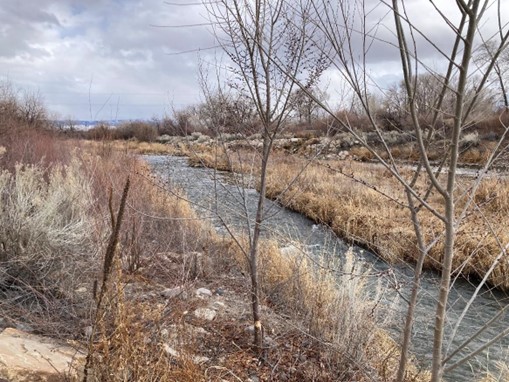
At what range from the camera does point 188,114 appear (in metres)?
3.66

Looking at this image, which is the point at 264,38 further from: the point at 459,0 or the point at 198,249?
the point at 198,249

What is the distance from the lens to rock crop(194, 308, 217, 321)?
11.1 ft

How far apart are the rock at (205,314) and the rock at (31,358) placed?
1.04 meters

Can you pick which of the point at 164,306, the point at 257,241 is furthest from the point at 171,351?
the point at 257,241

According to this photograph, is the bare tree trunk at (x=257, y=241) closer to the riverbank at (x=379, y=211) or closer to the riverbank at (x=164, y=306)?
the riverbank at (x=164, y=306)

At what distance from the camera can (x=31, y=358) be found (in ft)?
7.31

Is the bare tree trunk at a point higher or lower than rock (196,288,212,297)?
higher

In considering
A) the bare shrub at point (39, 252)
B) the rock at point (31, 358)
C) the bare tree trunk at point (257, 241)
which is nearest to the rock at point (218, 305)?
the bare tree trunk at point (257, 241)

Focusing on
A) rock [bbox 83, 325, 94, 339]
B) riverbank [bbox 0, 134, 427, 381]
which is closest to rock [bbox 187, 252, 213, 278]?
riverbank [bbox 0, 134, 427, 381]

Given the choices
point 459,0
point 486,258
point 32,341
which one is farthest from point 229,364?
point 486,258

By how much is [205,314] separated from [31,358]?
57.8 inches

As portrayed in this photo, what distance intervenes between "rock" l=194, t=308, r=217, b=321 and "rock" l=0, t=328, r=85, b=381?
104 cm

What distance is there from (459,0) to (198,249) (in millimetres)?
4614

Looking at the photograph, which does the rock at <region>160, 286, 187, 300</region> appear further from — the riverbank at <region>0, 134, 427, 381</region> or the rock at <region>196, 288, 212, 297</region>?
the rock at <region>196, 288, 212, 297</region>
